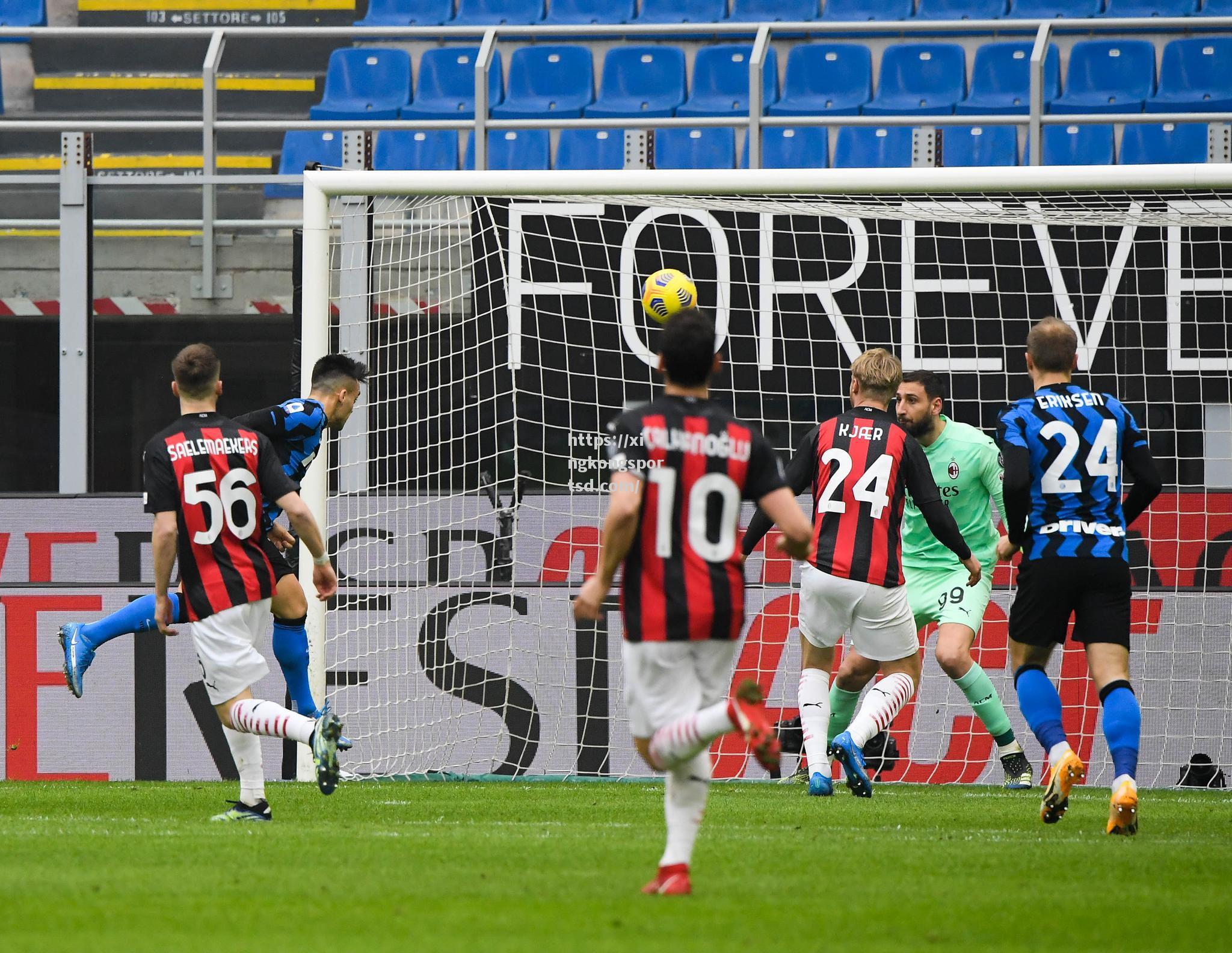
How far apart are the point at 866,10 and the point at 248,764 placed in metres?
11.3

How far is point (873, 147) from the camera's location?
13492mm

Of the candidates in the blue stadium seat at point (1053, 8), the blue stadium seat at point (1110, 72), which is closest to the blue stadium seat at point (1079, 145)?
the blue stadium seat at point (1110, 72)

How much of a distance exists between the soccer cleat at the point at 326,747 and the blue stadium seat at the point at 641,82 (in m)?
9.54

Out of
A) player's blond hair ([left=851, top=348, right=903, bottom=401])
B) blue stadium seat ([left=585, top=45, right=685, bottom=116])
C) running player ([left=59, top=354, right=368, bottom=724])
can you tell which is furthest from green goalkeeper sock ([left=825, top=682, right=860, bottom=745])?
blue stadium seat ([left=585, top=45, right=685, bottom=116])

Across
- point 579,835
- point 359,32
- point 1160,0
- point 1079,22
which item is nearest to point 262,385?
point 359,32

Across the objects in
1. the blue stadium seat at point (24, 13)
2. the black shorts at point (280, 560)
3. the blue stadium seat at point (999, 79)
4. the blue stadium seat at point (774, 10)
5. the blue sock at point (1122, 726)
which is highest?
the blue stadium seat at point (24, 13)

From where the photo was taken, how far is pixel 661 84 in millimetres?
14836

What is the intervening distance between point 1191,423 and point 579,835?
17.9 feet

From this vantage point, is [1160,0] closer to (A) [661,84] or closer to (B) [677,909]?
(A) [661,84]

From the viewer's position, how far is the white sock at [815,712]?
775 centimetres

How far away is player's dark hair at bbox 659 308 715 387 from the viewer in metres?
4.74

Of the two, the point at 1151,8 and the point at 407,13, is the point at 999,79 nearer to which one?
the point at 1151,8

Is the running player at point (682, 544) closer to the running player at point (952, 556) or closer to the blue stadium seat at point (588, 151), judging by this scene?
the running player at point (952, 556)

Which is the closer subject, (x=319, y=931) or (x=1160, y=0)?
(x=319, y=931)
